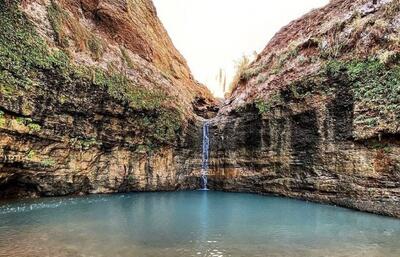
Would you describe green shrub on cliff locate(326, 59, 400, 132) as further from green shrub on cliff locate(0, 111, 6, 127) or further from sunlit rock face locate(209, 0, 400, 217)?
green shrub on cliff locate(0, 111, 6, 127)

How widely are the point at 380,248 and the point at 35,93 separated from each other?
1332 centimetres

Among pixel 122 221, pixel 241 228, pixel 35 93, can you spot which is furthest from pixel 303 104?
pixel 35 93

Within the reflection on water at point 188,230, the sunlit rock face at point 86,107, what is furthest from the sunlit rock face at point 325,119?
the sunlit rock face at point 86,107

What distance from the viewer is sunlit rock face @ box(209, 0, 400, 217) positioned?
12.8m

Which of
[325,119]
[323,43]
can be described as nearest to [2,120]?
[325,119]

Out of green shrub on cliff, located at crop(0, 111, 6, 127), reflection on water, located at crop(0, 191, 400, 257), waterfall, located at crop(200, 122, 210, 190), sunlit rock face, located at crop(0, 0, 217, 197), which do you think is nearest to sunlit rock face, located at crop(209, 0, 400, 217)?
waterfall, located at crop(200, 122, 210, 190)

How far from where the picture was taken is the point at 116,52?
65.1 feet

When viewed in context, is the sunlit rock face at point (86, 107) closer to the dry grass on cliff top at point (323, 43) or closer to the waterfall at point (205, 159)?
the waterfall at point (205, 159)

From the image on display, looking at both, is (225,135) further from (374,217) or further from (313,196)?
(374,217)

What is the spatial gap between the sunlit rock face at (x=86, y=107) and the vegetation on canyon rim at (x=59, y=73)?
0.04 metres

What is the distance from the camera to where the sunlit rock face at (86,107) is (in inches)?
502

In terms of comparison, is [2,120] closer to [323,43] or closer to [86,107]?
[86,107]

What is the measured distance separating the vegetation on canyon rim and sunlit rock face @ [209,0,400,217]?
484 cm

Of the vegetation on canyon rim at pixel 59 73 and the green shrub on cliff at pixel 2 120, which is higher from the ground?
the vegetation on canyon rim at pixel 59 73
